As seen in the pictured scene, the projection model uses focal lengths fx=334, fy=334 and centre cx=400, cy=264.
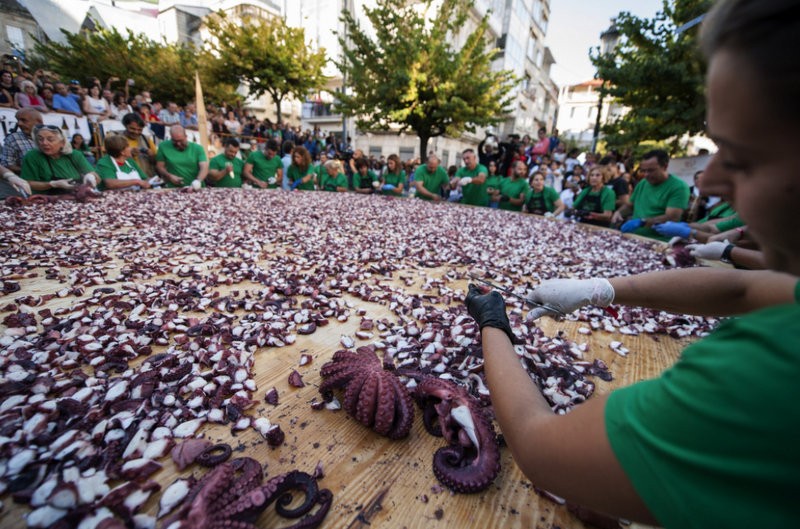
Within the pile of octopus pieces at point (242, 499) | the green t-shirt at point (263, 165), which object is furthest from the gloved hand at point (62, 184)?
the pile of octopus pieces at point (242, 499)

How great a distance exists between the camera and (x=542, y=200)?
9.05 m

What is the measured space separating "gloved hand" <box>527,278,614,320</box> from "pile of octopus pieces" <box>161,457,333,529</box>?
4.58 feet

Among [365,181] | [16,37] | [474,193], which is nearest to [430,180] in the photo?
[474,193]

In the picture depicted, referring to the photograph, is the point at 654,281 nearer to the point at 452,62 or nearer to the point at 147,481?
the point at 147,481

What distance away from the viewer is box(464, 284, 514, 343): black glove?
4.79 feet

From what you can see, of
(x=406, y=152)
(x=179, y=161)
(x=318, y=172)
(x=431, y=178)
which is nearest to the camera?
(x=179, y=161)

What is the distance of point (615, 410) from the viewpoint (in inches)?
29.3

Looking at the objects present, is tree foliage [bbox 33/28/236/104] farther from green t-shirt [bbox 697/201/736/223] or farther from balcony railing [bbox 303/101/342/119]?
green t-shirt [bbox 697/201/736/223]

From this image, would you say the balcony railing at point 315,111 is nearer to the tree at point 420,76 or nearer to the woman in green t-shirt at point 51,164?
the tree at point 420,76

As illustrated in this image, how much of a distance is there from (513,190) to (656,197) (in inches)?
142

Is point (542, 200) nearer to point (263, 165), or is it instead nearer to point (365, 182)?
point (365, 182)

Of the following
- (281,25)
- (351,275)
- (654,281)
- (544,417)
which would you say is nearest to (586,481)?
(544,417)

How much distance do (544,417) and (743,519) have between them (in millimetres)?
438

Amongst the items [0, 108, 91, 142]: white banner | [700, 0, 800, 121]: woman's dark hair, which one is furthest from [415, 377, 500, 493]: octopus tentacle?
[0, 108, 91, 142]: white banner
